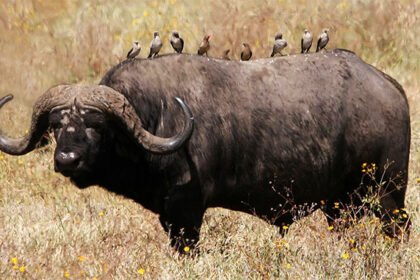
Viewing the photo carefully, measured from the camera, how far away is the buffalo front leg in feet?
24.6

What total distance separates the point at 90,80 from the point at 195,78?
23.9 ft

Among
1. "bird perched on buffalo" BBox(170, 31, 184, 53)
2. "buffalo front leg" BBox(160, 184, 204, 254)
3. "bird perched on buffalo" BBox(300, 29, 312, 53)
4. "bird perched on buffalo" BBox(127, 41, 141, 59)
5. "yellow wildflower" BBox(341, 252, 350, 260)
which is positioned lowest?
"bird perched on buffalo" BBox(127, 41, 141, 59)

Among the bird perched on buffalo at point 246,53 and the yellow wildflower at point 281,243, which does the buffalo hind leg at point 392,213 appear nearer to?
the yellow wildflower at point 281,243

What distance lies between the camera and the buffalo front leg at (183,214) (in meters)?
7.51

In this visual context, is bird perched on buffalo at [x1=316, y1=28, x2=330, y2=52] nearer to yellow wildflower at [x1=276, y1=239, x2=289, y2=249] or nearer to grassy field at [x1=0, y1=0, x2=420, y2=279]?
grassy field at [x1=0, y1=0, x2=420, y2=279]

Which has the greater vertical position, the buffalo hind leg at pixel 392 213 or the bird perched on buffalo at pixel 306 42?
the buffalo hind leg at pixel 392 213

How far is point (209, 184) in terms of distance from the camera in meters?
7.66

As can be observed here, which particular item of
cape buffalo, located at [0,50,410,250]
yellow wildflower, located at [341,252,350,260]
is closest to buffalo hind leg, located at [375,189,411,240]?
cape buffalo, located at [0,50,410,250]

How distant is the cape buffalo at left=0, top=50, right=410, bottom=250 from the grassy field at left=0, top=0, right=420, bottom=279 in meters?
0.33

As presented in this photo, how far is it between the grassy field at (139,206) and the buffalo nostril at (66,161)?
0.59m

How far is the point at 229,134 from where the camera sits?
7.81 meters

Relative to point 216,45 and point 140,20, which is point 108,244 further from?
point 140,20

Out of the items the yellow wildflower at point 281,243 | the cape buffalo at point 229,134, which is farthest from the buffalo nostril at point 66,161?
the yellow wildflower at point 281,243

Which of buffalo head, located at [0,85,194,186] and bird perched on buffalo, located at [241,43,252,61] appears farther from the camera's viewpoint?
bird perched on buffalo, located at [241,43,252,61]
